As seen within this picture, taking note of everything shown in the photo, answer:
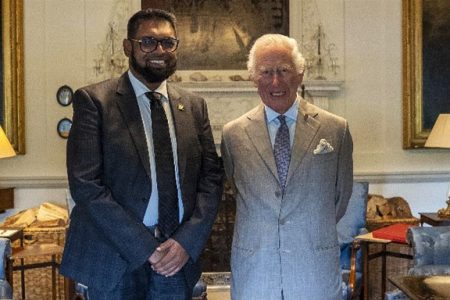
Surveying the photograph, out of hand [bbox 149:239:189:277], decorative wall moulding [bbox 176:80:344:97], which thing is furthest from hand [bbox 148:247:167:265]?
decorative wall moulding [bbox 176:80:344:97]

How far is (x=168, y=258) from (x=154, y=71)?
2.18 ft

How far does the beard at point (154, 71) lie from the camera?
7.46ft

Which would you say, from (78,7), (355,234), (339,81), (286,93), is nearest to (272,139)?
(286,93)

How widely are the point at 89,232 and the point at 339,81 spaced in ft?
11.7

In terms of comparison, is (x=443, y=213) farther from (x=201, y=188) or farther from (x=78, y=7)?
(x=78, y=7)

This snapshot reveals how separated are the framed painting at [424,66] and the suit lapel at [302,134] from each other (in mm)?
3328

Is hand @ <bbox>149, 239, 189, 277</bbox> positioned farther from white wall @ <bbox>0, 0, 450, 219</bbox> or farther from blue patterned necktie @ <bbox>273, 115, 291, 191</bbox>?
white wall @ <bbox>0, 0, 450, 219</bbox>

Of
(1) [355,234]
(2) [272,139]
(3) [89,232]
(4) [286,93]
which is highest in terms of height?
(4) [286,93]

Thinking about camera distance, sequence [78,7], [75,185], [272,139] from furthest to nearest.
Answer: [78,7] → [272,139] → [75,185]

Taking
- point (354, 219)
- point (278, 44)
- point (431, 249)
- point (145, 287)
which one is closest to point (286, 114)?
point (278, 44)

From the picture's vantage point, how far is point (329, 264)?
2.28 metres

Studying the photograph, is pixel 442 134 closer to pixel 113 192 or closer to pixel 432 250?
pixel 432 250

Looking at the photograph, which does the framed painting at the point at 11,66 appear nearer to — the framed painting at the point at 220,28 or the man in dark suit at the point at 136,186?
the framed painting at the point at 220,28

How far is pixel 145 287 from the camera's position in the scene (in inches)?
88.7
